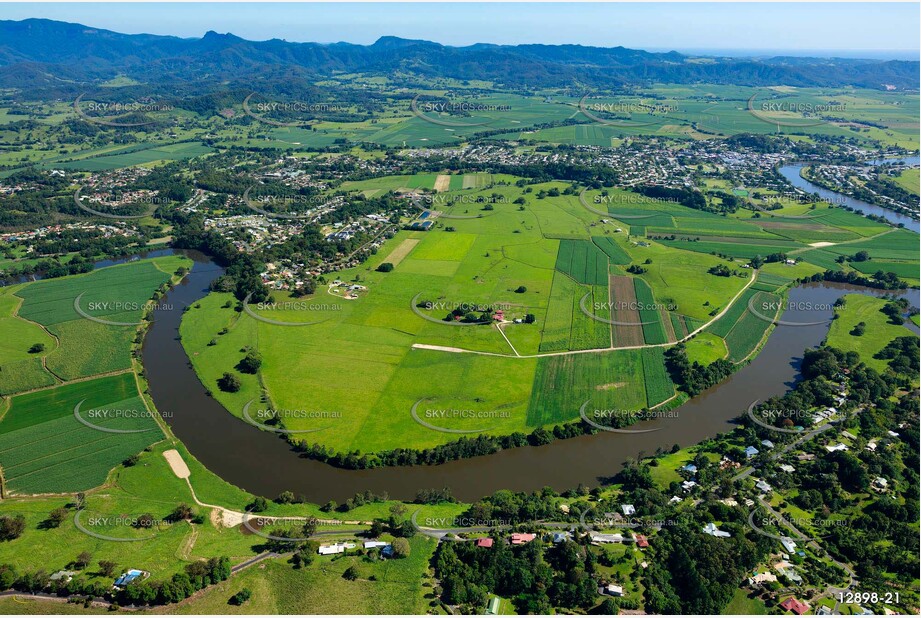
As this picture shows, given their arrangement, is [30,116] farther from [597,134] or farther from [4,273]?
[597,134]

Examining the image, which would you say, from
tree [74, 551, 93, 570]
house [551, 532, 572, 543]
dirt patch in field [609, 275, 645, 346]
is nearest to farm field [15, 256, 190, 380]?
tree [74, 551, 93, 570]

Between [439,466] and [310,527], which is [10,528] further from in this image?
[439,466]

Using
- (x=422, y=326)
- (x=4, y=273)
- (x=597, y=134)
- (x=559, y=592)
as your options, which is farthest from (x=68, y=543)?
(x=597, y=134)

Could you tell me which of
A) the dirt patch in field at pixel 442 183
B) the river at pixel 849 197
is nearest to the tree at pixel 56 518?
the dirt patch in field at pixel 442 183

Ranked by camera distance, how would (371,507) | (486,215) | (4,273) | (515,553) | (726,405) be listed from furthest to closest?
(486,215) < (4,273) < (726,405) < (371,507) < (515,553)

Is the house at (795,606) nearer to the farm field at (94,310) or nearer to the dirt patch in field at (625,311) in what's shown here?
the dirt patch in field at (625,311)

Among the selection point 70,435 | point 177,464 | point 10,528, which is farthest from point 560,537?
point 70,435

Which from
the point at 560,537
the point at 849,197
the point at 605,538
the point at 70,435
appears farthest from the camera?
the point at 849,197
